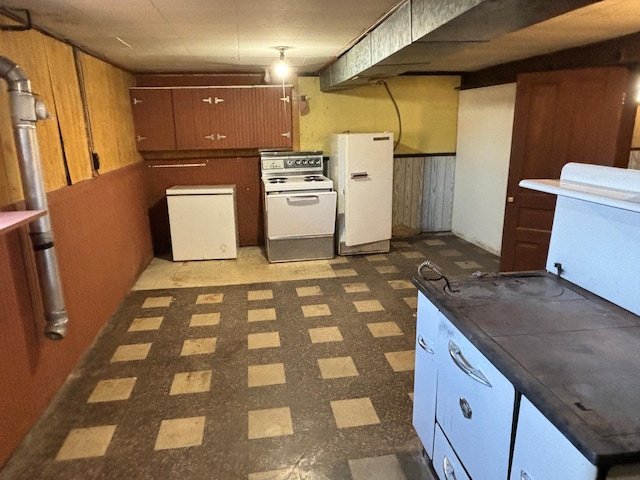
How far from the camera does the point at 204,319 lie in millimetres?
3404

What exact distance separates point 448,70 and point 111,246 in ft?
13.8

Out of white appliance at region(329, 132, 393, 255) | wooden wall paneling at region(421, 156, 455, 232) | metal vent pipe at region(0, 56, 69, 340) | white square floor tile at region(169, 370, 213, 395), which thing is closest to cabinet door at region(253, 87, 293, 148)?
white appliance at region(329, 132, 393, 255)

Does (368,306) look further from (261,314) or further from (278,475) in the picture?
(278,475)

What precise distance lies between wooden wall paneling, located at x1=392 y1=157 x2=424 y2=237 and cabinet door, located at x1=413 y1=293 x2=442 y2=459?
394cm

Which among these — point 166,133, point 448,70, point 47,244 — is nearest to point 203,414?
point 47,244

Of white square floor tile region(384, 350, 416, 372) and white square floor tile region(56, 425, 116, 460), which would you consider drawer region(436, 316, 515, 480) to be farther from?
white square floor tile region(56, 425, 116, 460)

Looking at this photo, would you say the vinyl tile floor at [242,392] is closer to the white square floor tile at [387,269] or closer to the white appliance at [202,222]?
the white square floor tile at [387,269]

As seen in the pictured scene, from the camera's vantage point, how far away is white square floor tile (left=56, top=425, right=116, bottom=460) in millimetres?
2006

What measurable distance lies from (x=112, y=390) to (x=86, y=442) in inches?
17.0

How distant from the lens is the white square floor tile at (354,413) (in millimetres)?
2197

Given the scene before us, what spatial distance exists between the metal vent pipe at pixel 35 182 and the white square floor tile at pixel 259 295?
166 cm

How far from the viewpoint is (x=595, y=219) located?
1647 mm

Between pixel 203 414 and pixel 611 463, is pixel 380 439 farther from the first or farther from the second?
pixel 611 463

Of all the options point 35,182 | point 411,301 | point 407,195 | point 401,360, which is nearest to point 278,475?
point 401,360
